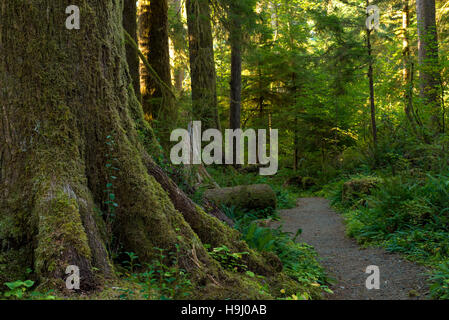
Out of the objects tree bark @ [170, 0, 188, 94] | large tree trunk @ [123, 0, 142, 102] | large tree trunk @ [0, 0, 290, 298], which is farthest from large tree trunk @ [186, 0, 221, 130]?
large tree trunk @ [0, 0, 290, 298]

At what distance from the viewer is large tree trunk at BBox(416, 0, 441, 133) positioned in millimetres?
10719

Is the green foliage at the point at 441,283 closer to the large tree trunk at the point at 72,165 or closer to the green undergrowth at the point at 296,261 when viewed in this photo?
the green undergrowth at the point at 296,261

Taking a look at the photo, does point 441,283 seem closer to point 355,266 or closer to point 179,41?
point 355,266

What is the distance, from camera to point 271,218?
9.59m

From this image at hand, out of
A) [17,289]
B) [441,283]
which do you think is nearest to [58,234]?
[17,289]

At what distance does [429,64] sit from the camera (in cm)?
1127

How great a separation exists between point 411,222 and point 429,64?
680cm

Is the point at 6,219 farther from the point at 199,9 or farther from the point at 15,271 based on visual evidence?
Result: the point at 199,9

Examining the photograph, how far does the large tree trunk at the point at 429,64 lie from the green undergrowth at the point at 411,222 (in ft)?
12.8

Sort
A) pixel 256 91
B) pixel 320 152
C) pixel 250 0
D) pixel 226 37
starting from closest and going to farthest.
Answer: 1. pixel 250 0
2. pixel 226 37
3. pixel 320 152
4. pixel 256 91

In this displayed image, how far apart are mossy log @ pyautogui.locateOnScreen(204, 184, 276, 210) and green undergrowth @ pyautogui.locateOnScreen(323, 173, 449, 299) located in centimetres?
273

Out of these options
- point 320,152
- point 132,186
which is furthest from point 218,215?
point 320,152

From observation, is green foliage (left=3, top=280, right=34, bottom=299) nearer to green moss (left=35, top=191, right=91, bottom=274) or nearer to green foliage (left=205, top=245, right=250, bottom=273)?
green moss (left=35, top=191, right=91, bottom=274)

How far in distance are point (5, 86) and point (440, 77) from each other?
11105mm
